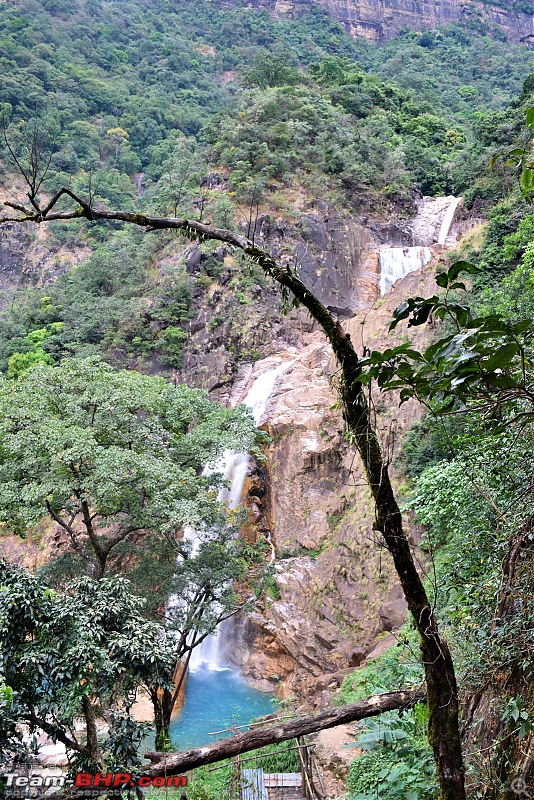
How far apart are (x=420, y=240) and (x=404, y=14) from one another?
148 ft

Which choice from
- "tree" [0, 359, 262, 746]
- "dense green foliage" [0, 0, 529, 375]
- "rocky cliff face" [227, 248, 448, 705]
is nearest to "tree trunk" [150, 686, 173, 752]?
"tree" [0, 359, 262, 746]

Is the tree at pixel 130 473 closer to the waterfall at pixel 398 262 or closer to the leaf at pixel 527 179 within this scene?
the leaf at pixel 527 179

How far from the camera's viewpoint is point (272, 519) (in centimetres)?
1584

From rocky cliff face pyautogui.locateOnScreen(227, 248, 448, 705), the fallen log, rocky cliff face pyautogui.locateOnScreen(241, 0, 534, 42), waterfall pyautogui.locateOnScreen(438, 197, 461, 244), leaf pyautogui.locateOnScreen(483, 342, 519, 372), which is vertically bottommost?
the fallen log

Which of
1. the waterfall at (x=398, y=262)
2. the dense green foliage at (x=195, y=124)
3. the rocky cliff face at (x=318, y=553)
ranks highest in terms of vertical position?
the dense green foliage at (x=195, y=124)

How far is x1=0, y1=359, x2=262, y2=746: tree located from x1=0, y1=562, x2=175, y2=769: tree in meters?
4.75

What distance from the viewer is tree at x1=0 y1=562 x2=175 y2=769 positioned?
4465 millimetres

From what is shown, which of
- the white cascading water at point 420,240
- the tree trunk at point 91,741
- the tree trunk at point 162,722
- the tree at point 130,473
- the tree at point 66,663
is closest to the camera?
the tree at point 66,663

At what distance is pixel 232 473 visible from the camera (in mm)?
16672

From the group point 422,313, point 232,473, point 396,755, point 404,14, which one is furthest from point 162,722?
point 404,14

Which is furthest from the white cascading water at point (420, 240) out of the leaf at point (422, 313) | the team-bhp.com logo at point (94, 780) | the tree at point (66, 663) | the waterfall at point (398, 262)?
the leaf at point (422, 313)

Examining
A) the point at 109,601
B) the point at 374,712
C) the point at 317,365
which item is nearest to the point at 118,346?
the point at 317,365

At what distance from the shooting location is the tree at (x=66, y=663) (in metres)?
4.46

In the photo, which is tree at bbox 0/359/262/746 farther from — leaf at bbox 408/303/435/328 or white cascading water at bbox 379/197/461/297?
white cascading water at bbox 379/197/461/297
